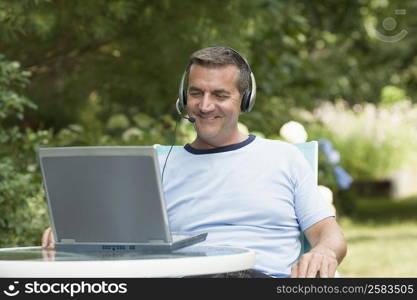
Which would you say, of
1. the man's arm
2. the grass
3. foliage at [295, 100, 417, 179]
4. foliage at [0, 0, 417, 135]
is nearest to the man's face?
the man's arm

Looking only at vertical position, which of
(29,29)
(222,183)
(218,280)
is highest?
(29,29)

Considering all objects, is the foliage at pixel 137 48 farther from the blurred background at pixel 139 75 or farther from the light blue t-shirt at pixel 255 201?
the light blue t-shirt at pixel 255 201

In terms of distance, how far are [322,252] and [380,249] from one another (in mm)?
7642

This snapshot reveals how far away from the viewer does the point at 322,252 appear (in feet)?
10.8

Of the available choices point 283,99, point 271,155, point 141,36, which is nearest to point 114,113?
point 141,36

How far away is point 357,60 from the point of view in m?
15.6

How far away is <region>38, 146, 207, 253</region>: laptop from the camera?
2945 mm

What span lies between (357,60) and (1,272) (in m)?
13.1

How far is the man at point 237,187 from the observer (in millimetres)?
3650

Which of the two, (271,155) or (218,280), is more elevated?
(271,155)

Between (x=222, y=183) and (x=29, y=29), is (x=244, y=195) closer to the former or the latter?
(x=222, y=183)

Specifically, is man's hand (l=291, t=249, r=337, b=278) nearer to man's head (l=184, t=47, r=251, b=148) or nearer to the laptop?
the laptop

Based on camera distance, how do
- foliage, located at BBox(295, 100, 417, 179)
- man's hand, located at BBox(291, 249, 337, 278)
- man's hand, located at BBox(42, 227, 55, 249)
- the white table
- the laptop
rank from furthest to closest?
foliage, located at BBox(295, 100, 417, 179) < man's hand, located at BBox(42, 227, 55, 249) < man's hand, located at BBox(291, 249, 337, 278) < the laptop < the white table

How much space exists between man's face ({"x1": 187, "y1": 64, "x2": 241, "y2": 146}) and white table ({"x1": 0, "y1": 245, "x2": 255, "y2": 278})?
0.74 m
